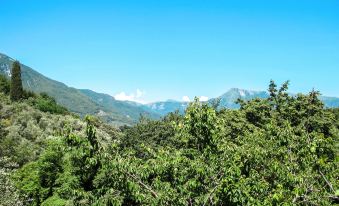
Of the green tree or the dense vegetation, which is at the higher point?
the green tree

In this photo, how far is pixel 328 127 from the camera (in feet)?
169

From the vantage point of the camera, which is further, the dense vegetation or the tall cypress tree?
the tall cypress tree

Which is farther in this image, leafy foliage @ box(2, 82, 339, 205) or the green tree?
the green tree

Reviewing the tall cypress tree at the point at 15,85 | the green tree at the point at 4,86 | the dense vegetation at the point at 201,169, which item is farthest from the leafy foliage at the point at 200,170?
the green tree at the point at 4,86

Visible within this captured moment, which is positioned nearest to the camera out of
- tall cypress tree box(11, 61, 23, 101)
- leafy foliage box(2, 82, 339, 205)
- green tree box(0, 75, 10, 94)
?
leafy foliage box(2, 82, 339, 205)

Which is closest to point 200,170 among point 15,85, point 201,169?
point 201,169

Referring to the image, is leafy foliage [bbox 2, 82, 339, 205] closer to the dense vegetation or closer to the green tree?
the dense vegetation

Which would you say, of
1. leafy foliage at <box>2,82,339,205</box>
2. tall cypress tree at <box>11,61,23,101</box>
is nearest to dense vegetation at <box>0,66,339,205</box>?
leafy foliage at <box>2,82,339,205</box>

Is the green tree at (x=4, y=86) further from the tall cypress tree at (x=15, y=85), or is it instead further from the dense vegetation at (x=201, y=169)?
the dense vegetation at (x=201, y=169)

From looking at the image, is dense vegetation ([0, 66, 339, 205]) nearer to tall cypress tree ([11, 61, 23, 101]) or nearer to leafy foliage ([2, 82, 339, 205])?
leafy foliage ([2, 82, 339, 205])

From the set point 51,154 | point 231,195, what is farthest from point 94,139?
point 51,154

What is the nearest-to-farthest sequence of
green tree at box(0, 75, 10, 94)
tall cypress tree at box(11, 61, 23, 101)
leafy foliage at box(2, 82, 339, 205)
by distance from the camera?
1. leafy foliage at box(2, 82, 339, 205)
2. tall cypress tree at box(11, 61, 23, 101)
3. green tree at box(0, 75, 10, 94)

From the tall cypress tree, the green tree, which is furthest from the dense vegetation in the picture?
the green tree

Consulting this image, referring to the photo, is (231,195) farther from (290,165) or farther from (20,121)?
(20,121)
